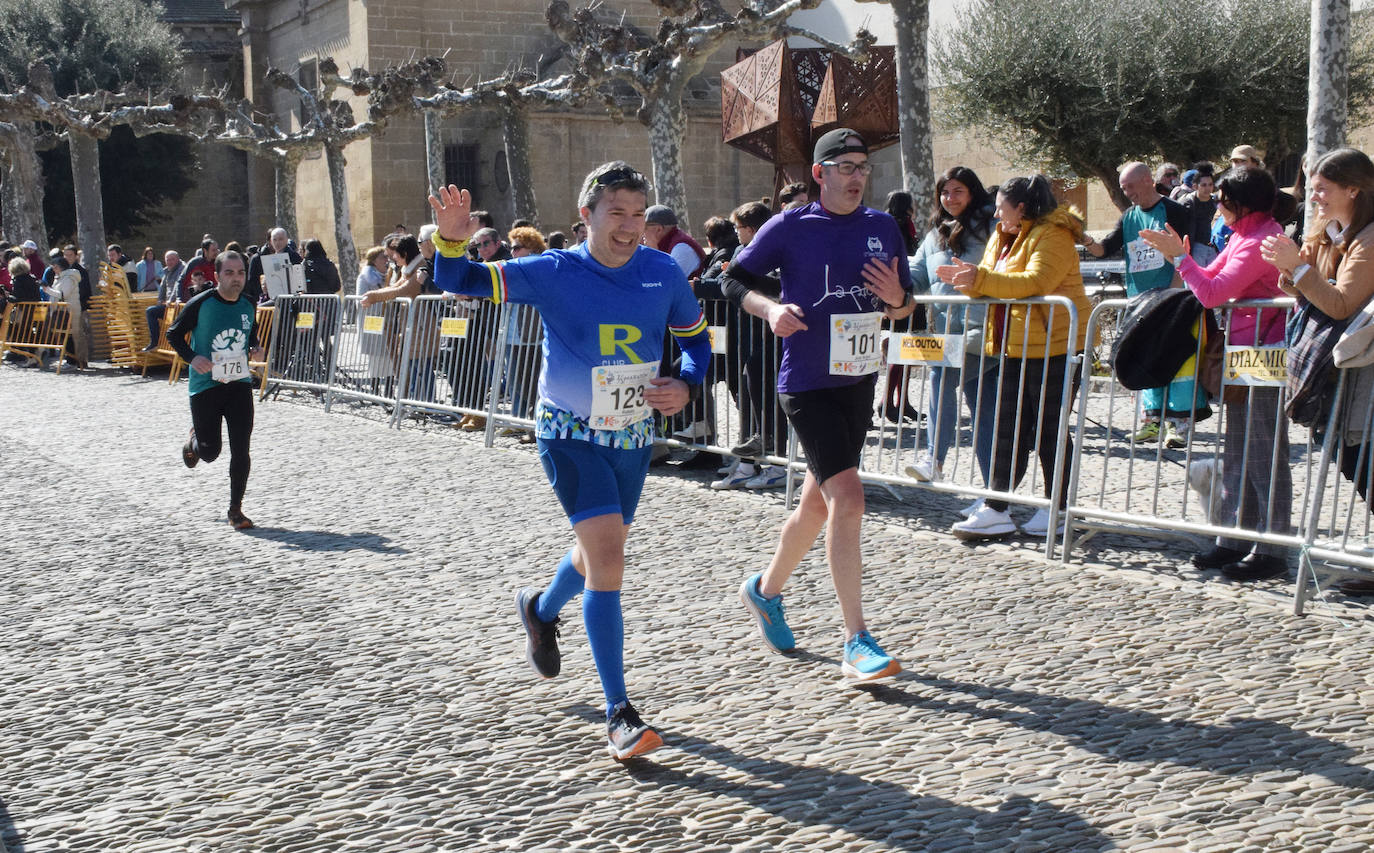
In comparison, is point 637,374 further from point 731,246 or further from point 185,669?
point 731,246

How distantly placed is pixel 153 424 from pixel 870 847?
11.9m

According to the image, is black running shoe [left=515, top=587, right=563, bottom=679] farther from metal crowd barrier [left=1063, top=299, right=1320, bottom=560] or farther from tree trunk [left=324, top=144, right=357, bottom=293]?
tree trunk [left=324, top=144, right=357, bottom=293]

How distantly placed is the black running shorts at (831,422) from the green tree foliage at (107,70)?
45.6 m

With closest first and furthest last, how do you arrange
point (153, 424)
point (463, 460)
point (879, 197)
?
point (463, 460)
point (153, 424)
point (879, 197)

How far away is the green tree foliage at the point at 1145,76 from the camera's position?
88.0 ft

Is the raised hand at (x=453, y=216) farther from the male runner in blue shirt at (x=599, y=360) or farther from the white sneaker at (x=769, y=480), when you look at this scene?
the white sneaker at (x=769, y=480)

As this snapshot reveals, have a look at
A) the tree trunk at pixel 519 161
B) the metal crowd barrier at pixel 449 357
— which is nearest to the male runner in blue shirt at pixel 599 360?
the metal crowd barrier at pixel 449 357

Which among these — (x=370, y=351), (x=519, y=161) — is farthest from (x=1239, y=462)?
(x=519, y=161)

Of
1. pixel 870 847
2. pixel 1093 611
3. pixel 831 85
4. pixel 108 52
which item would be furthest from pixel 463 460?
pixel 108 52

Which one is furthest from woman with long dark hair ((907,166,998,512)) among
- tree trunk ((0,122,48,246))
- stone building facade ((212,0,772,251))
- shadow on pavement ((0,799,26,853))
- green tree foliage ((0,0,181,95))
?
green tree foliage ((0,0,181,95))

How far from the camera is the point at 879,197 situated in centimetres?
3903

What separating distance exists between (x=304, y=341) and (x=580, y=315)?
1253 cm

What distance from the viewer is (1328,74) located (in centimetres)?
1150

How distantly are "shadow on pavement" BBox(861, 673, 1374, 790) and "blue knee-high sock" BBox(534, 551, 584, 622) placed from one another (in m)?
1.05
